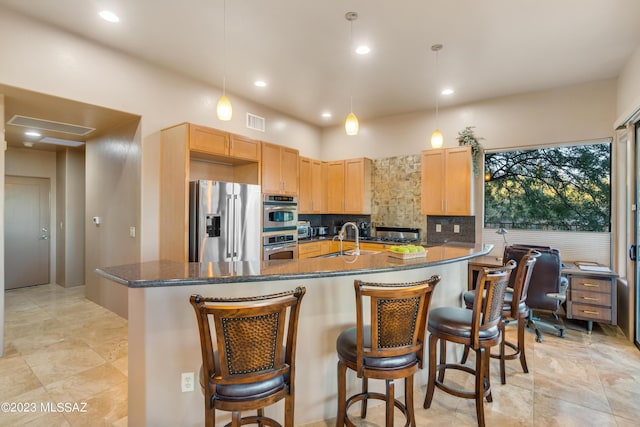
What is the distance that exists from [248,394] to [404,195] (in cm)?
470

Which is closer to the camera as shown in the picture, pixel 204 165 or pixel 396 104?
pixel 204 165

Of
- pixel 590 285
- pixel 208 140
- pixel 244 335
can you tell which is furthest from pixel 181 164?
pixel 590 285

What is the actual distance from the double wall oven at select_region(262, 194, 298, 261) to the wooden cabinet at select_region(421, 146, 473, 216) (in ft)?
6.86

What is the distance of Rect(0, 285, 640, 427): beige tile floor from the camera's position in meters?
2.23

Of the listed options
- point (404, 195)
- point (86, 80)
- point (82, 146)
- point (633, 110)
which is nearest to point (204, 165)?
point (86, 80)

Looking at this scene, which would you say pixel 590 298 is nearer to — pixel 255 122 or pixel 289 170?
pixel 289 170

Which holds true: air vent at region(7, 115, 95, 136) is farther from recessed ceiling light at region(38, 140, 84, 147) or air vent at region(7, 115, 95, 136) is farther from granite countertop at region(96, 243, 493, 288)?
granite countertop at region(96, 243, 493, 288)

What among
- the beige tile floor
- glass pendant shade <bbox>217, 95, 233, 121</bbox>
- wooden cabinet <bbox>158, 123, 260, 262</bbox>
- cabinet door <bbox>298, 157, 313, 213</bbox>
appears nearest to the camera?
the beige tile floor

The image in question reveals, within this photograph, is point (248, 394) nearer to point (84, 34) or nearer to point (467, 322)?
point (467, 322)

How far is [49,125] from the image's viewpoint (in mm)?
4078

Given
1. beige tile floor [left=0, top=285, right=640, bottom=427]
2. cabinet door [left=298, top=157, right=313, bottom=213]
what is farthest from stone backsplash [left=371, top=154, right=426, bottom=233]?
beige tile floor [left=0, top=285, right=640, bottom=427]

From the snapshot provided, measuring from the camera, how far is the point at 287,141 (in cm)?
571

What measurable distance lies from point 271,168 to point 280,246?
45.6 inches

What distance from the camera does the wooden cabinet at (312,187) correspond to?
5664mm
